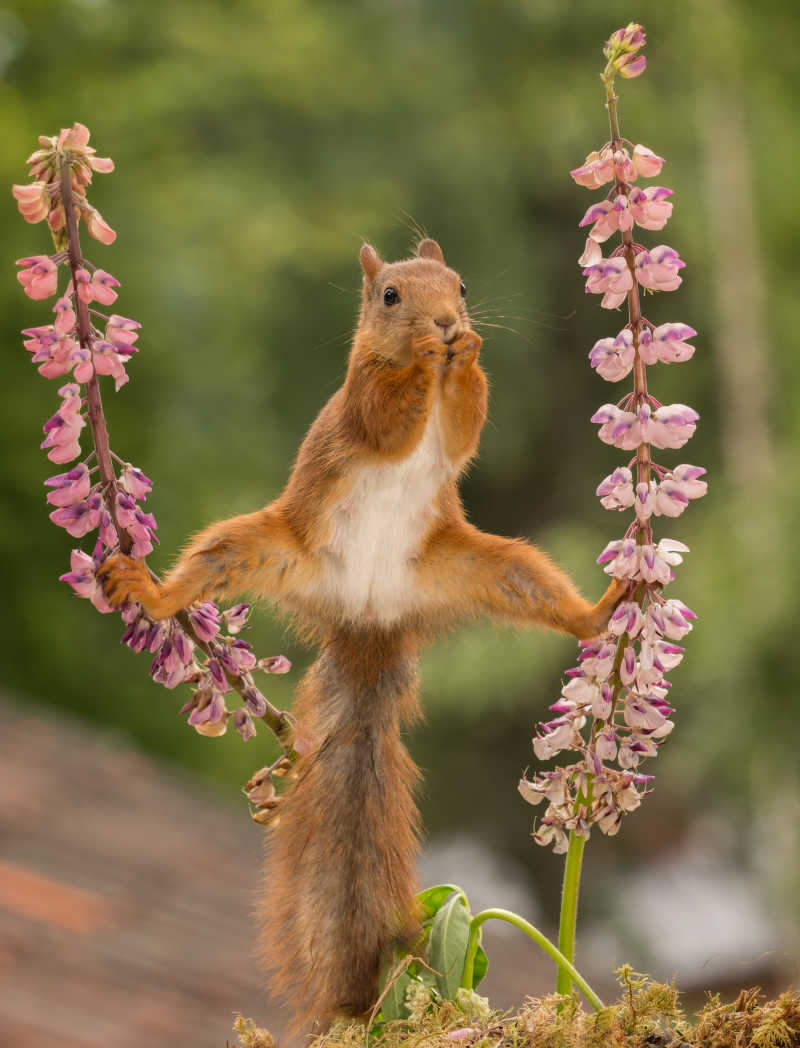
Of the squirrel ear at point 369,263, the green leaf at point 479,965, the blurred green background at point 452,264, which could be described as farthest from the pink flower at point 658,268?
the blurred green background at point 452,264

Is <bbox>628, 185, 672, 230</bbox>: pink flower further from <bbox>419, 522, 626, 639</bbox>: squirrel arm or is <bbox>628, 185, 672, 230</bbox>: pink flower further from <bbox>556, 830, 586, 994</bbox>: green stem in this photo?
<bbox>556, 830, 586, 994</bbox>: green stem

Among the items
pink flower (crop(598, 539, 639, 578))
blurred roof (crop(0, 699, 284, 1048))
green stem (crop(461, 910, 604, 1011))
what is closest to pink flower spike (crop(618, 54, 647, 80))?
pink flower (crop(598, 539, 639, 578))

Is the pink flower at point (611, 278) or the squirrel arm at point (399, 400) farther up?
the pink flower at point (611, 278)

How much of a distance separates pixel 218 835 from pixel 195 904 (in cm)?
70

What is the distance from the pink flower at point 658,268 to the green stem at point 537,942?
373 millimetres

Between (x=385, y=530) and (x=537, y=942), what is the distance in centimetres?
27

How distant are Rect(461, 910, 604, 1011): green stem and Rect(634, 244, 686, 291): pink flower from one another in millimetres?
373

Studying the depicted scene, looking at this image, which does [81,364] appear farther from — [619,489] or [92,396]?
[619,489]

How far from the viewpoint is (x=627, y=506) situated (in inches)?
29.4

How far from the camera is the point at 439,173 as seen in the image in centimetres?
605

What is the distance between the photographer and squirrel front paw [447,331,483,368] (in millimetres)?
798

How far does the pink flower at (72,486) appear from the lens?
74cm

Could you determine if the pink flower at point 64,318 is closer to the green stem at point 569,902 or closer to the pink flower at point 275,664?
the pink flower at point 275,664

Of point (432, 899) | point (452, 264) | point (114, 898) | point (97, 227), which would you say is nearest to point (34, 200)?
point (97, 227)
